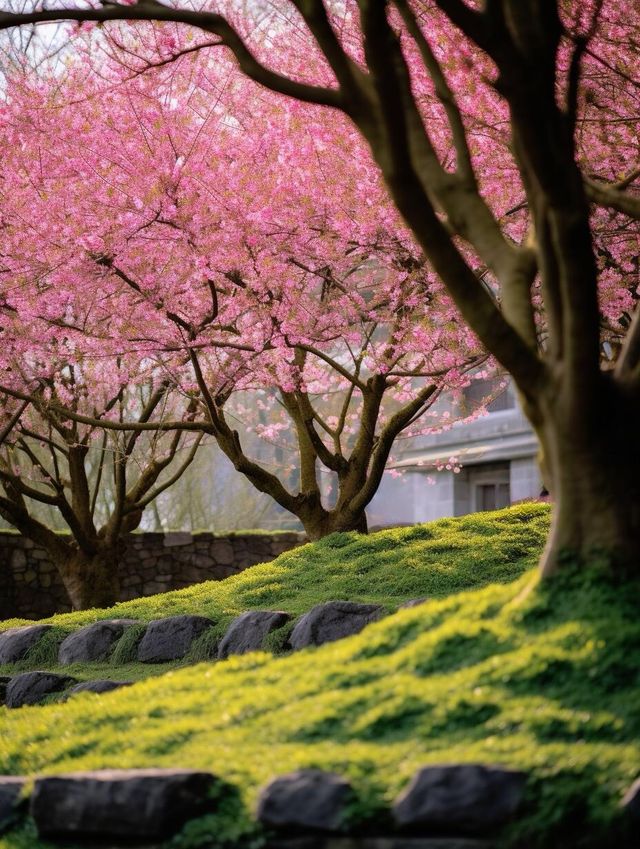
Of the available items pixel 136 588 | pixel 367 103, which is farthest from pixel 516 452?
pixel 367 103

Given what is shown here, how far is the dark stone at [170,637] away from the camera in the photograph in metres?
10.6

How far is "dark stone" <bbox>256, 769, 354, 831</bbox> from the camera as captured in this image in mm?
4828

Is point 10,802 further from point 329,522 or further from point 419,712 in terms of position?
point 329,522

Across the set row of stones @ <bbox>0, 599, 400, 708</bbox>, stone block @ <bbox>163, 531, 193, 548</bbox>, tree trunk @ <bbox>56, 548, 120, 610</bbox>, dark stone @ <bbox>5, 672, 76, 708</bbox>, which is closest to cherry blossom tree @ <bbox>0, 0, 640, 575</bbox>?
row of stones @ <bbox>0, 599, 400, 708</bbox>

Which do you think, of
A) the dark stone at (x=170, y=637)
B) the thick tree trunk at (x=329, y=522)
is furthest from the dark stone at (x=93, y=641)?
the thick tree trunk at (x=329, y=522)

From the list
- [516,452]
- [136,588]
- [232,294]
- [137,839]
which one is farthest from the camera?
[516,452]

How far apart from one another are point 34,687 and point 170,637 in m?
1.34

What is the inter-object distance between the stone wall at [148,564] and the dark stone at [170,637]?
26.3 feet

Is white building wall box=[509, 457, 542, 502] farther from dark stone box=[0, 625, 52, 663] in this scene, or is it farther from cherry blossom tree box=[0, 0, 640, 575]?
cherry blossom tree box=[0, 0, 640, 575]

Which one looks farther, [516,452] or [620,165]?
[516,452]

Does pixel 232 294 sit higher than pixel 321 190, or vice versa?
pixel 321 190

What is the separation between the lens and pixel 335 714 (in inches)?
221

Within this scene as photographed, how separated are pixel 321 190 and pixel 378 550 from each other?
12.3 feet

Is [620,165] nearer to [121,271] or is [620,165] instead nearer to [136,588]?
[121,271]
